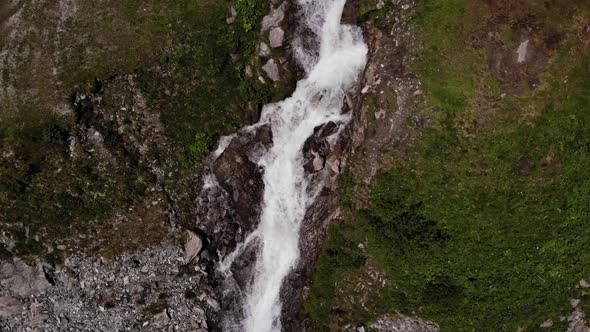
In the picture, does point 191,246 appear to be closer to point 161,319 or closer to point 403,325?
point 161,319

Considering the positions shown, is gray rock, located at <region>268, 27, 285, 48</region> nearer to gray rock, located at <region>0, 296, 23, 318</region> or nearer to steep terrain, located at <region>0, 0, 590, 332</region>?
steep terrain, located at <region>0, 0, 590, 332</region>

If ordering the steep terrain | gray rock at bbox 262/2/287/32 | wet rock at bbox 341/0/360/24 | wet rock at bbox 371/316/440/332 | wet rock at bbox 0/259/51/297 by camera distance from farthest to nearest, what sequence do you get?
wet rock at bbox 0/259/51/297 < gray rock at bbox 262/2/287/32 < wet rock at bbox 371/316/440/332 < wet rock at bbox 341/0/360/24 < the steep terrain

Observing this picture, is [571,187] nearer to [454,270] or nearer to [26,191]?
[454,270]

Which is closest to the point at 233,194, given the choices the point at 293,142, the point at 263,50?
the point at 293,142

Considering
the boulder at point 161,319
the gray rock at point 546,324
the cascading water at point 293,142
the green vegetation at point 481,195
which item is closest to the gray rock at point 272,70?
the cascading water at point 293,142

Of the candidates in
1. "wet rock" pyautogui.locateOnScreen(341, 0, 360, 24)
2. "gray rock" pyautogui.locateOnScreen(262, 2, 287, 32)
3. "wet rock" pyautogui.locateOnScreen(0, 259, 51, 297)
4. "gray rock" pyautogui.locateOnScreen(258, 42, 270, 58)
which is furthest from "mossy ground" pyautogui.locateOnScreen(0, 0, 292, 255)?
"wet rock" pyautogui.locateOnScreen(341, 0, 360, 24)

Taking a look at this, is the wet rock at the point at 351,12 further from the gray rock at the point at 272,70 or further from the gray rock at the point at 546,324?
the gray rock at the point at 546,324
